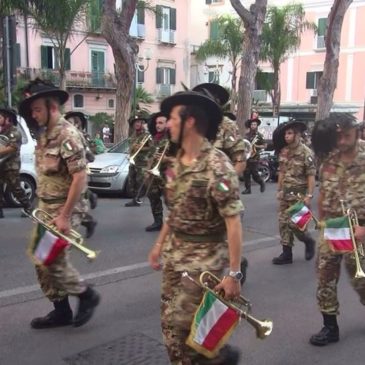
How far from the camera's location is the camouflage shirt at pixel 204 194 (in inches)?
114

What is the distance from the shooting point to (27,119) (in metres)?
4.25

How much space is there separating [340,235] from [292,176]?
247 cm

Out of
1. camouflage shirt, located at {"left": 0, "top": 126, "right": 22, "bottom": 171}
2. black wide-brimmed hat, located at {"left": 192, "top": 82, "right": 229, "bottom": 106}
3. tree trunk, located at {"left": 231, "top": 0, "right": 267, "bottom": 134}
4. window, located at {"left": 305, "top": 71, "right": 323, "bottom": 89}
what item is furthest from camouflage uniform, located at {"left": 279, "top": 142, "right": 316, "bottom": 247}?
window, located at {"left": 305, "top": 71, "right": 323, "bottom": 89}

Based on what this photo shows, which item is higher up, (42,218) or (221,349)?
(42,218)

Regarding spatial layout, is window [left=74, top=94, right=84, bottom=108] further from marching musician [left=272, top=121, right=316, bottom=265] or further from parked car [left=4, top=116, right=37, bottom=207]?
marching musician [left=272, top=121, right=316, bottom=265]

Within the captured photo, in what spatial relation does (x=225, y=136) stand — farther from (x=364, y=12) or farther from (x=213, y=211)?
(x=364, y=12)

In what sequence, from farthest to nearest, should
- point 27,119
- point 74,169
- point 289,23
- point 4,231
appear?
point 289,23
point 4,231
point 27,119
point 74,169

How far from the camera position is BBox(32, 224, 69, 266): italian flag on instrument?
3.84 m

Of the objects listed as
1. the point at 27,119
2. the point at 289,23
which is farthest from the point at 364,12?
the point at 27,119

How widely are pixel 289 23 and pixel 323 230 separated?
27.7 metres

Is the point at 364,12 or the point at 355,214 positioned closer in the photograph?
the point at 355,214

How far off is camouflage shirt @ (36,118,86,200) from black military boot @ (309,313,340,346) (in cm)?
212

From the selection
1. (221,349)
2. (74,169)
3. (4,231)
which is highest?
(74,169)

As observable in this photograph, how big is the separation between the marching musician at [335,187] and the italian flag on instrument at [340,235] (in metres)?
0.09
